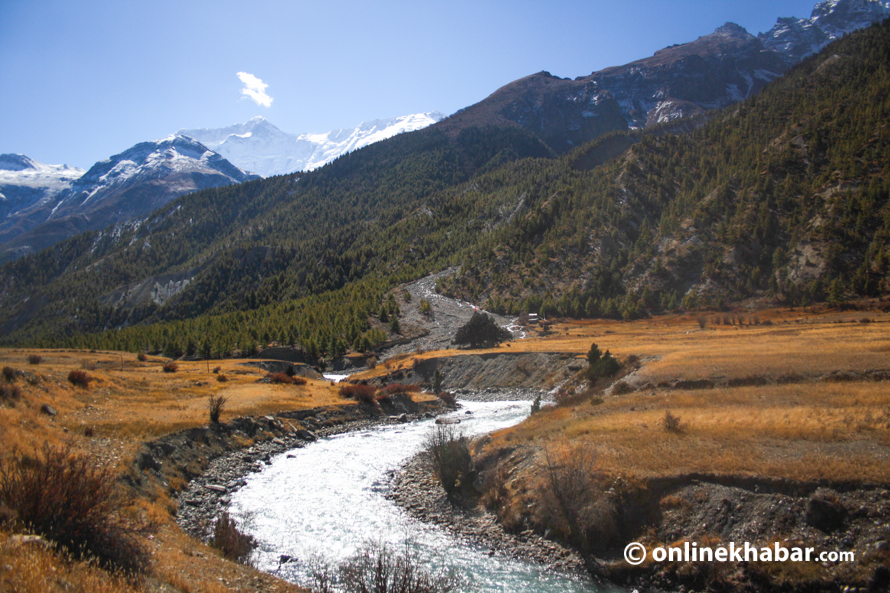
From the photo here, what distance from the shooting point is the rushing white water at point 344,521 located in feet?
54.1

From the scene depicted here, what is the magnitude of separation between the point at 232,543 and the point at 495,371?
5281 centimetres

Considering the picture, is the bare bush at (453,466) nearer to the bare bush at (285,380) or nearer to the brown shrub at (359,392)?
the brown shrub at (359,392)

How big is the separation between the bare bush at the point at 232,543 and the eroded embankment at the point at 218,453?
5.34ft

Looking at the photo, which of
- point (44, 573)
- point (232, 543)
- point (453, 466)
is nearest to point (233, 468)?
point (232, 543)

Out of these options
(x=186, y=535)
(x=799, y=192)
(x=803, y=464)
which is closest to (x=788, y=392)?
(x=803, y=464)

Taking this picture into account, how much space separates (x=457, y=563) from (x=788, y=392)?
70.7ft

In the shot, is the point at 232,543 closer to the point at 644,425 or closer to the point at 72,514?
the point at 72,514

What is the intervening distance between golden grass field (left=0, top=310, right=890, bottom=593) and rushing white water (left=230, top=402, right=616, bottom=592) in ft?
13.3

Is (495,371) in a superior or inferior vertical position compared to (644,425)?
inferior

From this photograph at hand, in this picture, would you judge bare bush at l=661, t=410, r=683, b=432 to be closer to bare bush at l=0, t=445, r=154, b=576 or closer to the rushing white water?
the rushing white water

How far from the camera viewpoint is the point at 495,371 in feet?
220

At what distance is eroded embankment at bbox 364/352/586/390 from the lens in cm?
5906

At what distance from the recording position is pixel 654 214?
160375 mm

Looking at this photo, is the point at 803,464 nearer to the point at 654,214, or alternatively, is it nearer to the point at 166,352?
the point at 166,352
